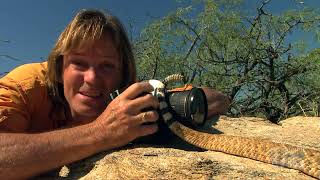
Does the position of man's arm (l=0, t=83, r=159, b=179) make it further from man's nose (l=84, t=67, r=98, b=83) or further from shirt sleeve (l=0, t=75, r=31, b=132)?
man's nose (l=84, t=67, r=98, b=83)

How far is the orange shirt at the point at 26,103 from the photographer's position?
3.07m

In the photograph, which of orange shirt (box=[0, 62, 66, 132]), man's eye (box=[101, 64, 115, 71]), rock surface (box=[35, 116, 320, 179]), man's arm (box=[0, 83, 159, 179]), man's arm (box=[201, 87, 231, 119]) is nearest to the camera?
rock surface (box=[35, 116, 320, 179])

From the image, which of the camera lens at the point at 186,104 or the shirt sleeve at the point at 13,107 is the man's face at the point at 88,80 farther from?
the camera lens at the point at 186,104

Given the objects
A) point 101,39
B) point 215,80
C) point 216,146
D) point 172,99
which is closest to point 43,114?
point 101,39

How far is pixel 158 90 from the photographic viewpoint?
296cm

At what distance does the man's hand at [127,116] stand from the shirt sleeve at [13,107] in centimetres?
60

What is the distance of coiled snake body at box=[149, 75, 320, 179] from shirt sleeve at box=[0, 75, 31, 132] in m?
0.91

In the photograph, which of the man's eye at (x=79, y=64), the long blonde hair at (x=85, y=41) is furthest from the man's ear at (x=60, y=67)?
the man's eye at (x=79, y=64)

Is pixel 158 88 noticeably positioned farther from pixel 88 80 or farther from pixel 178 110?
pixel 88 80

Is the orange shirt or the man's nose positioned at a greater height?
the man's nose

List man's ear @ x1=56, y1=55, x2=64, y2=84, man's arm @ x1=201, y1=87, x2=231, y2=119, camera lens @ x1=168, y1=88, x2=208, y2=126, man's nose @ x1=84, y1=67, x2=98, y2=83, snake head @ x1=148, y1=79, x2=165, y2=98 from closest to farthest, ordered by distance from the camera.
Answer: snake head @ x1=148, y1=79, x2=165, y2=98, camera lens @ x1=168, y1=88, x2=208, y2=126, man's nose @ x1=84, y1=67, x2=98, y2=83, man's ear @ x1=56, y1=55, x2=64, y2=84, man's arm @ x1=201, y1=87, x2=231, y2=119

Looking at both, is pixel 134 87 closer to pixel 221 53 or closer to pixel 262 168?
pixel 262 168

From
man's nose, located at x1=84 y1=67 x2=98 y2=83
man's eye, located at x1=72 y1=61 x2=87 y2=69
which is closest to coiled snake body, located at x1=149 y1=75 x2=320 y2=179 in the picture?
man's nose, located at x1=84 y1=67 x2=98 y2=83

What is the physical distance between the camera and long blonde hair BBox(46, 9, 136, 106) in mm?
3584
